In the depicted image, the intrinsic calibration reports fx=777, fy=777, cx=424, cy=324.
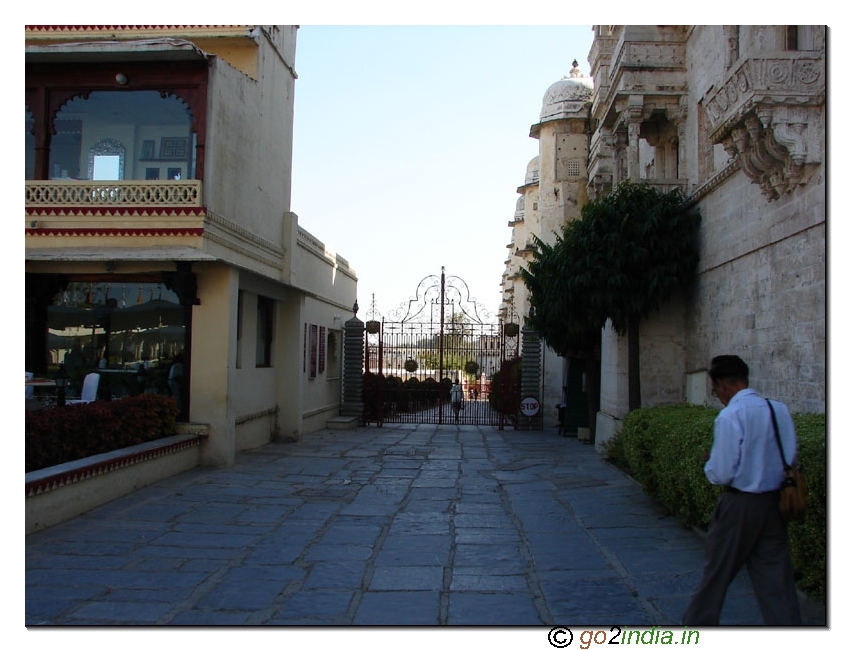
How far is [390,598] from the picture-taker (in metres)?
5.48

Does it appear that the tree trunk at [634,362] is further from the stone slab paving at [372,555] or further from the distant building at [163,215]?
Result: the distant building at [163,215]

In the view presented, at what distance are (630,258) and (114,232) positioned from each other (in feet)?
24.8

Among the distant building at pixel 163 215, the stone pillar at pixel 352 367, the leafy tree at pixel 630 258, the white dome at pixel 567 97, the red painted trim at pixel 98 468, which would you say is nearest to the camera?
the red painted trim at pixel 98 468

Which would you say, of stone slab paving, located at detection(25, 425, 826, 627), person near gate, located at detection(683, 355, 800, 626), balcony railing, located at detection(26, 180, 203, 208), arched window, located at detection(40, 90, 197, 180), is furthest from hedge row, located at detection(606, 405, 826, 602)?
arched window, located at detection(40, 90, 197, 180)

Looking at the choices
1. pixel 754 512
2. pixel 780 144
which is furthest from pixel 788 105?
pixel 754 512

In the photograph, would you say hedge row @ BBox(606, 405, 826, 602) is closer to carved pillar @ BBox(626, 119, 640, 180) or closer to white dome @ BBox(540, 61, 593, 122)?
carved pillar @ BBox(626, 119, 640, 180)

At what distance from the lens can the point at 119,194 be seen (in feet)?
37.9

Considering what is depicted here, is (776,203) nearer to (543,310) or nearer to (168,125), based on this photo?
(543,310)

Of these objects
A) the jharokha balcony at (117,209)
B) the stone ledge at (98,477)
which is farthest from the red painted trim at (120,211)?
the stone ledge at (98,477)

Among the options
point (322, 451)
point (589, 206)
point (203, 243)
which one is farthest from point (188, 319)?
point (589, 206)

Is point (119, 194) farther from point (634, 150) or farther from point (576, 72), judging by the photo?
point (576, 72)

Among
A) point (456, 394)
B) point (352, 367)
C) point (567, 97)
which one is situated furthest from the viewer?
point (456, 394)

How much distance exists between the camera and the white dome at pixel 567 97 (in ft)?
70.9

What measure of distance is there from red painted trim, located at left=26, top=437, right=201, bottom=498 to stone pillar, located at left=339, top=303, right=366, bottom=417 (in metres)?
9.56
